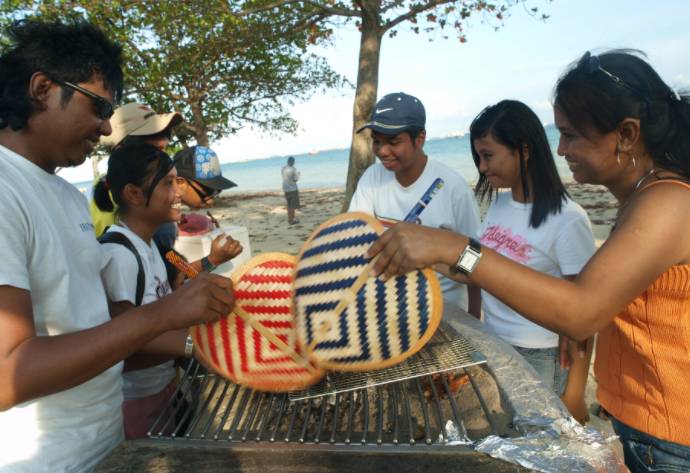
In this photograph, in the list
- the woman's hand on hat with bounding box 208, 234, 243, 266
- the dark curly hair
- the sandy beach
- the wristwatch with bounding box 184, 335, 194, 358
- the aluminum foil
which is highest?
the dark curly hair

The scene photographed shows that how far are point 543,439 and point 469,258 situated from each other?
0.56 metres

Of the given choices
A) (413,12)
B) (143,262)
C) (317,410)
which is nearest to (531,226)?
(317,410)

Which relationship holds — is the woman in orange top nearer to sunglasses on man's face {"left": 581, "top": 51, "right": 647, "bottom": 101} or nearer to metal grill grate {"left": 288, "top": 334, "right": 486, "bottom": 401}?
sunglasses on man's face {"left": 581, "top": 51, "right": 647, "bottom": 101}

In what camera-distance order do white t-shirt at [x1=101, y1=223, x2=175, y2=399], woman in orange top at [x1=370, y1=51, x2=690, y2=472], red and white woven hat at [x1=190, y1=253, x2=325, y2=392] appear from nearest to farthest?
woman in orange top at [x1=370, y1=51, x2=690, y2=472] → red and white woven hat at [x1=190, y1=253, x2=325, y2=392] → white t-shirt at [x1=101, y1=223, x2=175, y2=399]

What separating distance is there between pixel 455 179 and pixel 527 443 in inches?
66.9

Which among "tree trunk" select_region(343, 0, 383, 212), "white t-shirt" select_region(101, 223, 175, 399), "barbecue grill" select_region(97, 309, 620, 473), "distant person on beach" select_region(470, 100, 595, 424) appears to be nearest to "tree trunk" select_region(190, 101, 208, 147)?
"tree trunk" select_region(343, 0, 383, 212)

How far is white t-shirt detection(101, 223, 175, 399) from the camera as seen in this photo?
1.61 meters

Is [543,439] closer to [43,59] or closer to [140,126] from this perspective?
[43,59]

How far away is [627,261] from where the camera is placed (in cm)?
115

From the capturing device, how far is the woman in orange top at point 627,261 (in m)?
1.16

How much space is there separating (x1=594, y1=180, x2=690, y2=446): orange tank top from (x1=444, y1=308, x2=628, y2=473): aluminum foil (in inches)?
8.8

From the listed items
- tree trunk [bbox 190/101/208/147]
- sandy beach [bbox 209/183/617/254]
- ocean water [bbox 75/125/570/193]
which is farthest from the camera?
ocean water [bbox 75/125/570/193]

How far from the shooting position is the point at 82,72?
1287 millimetres

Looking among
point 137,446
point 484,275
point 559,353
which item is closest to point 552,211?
point 559,353
